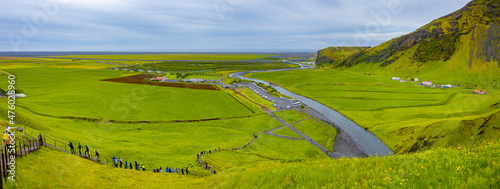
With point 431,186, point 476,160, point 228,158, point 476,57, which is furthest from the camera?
point 476,57

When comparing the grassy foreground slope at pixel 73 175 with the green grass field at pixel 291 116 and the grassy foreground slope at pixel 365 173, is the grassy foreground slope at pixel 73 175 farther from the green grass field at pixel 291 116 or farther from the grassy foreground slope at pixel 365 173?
the green grass field at pixel 291 116

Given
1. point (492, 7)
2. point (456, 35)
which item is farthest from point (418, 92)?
point (492, 7)

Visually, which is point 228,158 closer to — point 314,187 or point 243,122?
point 243,122

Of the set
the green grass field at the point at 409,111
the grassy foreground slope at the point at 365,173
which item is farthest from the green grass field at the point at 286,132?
the grassy foreground slope at the point at 365,173

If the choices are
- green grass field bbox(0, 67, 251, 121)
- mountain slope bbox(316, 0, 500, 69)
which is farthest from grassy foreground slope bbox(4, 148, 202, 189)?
mountain slope bbox(316, 0, 500, 69)

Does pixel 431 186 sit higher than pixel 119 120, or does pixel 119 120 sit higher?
pixel 431 186
